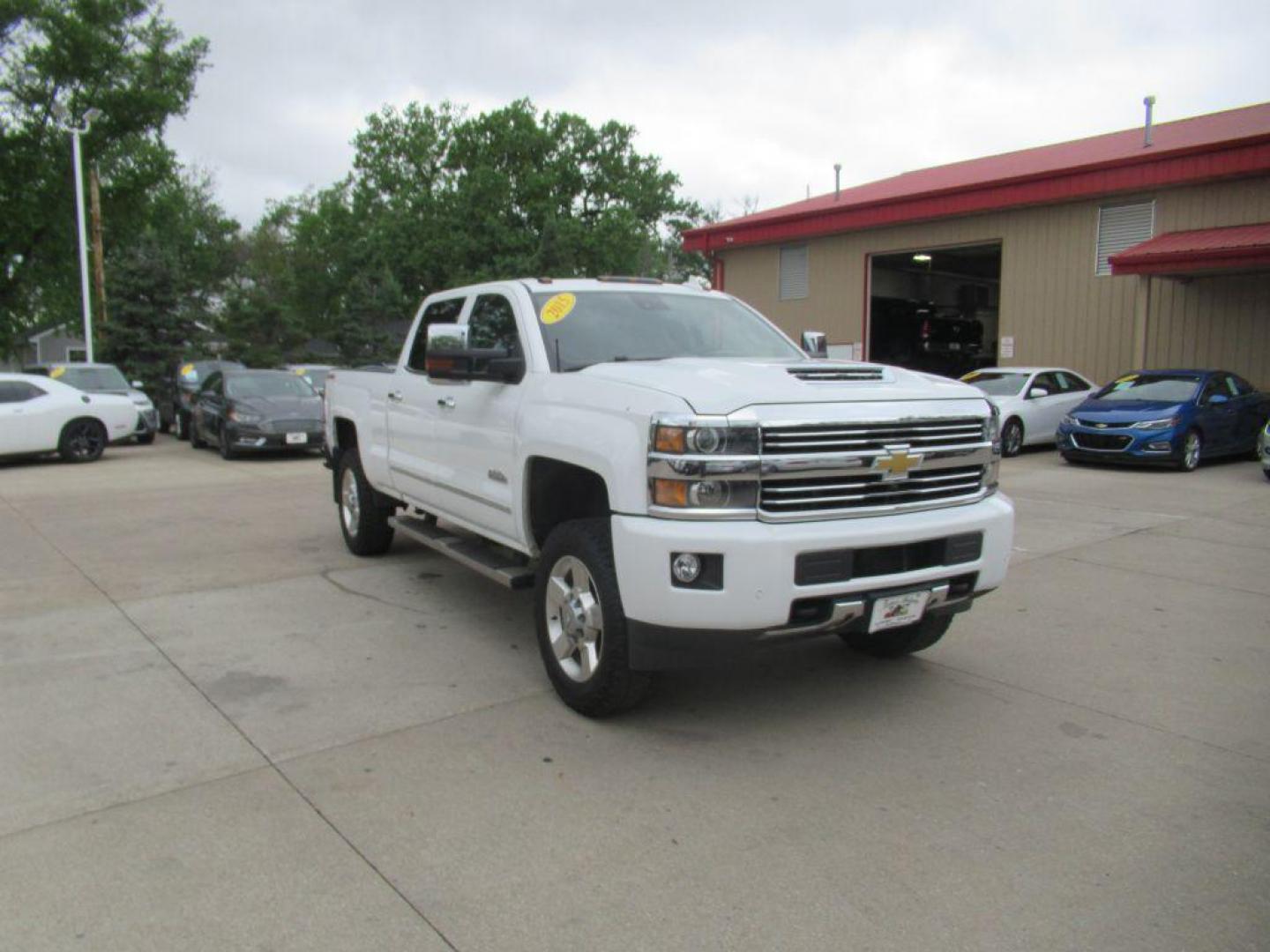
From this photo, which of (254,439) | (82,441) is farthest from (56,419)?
(254,439)

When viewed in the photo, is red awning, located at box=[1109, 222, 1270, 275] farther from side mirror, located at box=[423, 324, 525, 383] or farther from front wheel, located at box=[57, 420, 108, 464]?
front wheel, located at box=[57, 420, 108, 464]

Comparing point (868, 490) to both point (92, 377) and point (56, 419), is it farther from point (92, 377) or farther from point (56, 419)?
point (92, 377)

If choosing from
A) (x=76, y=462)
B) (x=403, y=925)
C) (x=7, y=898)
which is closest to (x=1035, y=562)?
(x=403, y=925)

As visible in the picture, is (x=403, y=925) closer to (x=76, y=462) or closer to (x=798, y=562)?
(x=798, y=562)

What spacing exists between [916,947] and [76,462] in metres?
15.9

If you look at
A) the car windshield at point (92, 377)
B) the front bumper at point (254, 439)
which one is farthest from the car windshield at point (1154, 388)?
the car windshield at point (92, 377)

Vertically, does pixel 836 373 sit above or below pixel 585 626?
above

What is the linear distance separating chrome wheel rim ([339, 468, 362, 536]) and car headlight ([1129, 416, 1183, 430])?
11.0 m

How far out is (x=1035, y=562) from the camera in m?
7.73

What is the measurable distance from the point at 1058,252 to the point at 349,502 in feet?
52.3

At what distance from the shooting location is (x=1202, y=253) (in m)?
15.2

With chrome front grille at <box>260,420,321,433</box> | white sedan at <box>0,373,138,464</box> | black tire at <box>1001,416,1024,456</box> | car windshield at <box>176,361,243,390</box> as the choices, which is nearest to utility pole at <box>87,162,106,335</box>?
car windshield at <box>176,361,243,390</box>

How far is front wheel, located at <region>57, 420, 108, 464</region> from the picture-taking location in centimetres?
1520

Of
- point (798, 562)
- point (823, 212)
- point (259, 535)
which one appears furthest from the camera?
point (823, 212)
